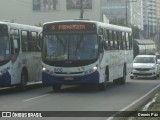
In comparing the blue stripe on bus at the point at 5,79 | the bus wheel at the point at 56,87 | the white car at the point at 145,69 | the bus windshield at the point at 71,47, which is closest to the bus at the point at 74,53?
the bus windshield at the point at 71,47

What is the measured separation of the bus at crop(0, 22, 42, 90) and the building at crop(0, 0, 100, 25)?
86.5 metres

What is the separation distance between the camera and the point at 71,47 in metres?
21.6

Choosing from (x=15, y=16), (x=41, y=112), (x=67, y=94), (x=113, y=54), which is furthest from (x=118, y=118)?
(x=15, y=16)

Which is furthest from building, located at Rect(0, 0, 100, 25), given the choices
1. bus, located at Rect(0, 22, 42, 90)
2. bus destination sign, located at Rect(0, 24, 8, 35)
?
bus destination sign, located at Rect(0, 24, 8, 35)

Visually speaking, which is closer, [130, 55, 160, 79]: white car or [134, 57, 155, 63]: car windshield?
[130, 55, 160, 79]: white car

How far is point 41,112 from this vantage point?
1430 centimetres

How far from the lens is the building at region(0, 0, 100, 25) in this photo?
11269cm

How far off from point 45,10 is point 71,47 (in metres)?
95.3

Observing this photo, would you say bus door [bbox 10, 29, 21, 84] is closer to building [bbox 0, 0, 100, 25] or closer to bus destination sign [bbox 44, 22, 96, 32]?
bus destination sign [bbox 44, 22, 96, 32]

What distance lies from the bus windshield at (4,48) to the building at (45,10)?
3533 inches

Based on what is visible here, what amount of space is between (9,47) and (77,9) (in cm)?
9284

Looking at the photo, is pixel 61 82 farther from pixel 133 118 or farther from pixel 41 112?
pixel 133 118

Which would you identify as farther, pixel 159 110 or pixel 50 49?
pixel 50 49

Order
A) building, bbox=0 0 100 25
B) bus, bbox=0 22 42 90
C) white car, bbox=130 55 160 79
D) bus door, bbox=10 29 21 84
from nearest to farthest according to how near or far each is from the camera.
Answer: bus, bbox=0 22 42 90
bus door, bbox=10 29 21 84
white car, bbox=130 55 160 79
building, bbox=0 0 100 25
